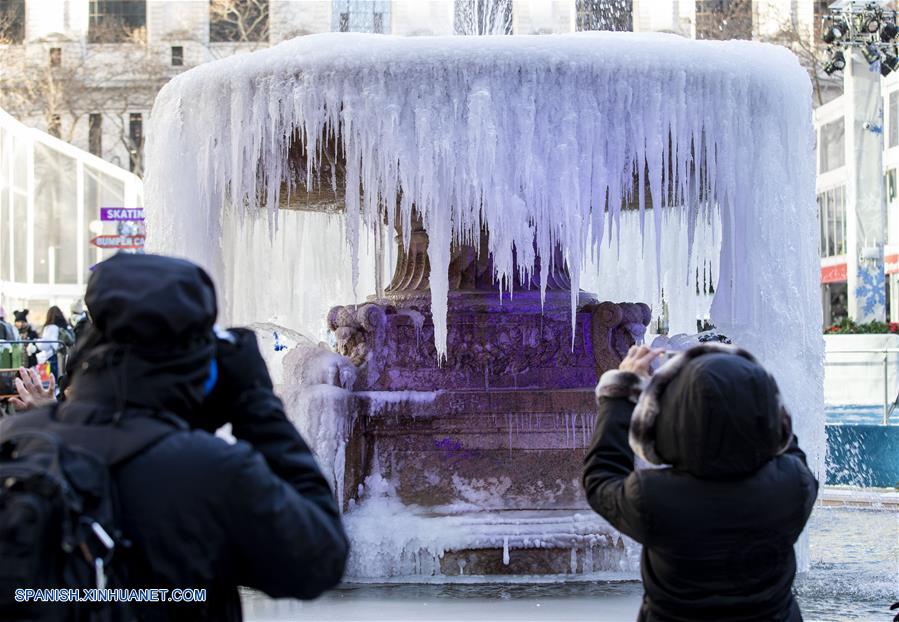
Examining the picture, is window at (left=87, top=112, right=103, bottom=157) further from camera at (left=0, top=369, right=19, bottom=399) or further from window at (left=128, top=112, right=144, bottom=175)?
camera at (left=0, top=369, right=19, bottom=399)

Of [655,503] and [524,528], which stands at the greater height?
[655,503]

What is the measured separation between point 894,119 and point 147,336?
108 ft

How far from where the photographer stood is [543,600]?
5.63 metres

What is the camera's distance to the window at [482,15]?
36.9 ft

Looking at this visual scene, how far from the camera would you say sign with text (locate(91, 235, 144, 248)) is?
17.9 m

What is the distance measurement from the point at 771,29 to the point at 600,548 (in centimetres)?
3346

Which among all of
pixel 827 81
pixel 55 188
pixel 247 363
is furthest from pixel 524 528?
pixel 827 81

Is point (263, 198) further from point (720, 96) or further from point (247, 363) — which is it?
point (247, 363)

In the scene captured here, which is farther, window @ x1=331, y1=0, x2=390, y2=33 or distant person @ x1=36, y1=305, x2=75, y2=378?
window @ x1=331, y1=0, x2=390, y2=33

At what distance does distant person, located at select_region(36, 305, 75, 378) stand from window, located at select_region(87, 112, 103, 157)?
31.8 m

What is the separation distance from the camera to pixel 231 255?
25.9 ft

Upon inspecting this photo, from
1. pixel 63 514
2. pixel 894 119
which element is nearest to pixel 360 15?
pixel 894 119

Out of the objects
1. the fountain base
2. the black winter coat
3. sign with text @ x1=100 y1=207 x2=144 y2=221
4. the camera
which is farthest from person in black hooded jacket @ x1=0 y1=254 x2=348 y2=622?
sign with text @ x1=100 y1=207 x2=144 y2=221

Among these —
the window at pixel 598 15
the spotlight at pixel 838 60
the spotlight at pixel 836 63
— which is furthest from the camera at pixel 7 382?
the window at pixel 598 15
